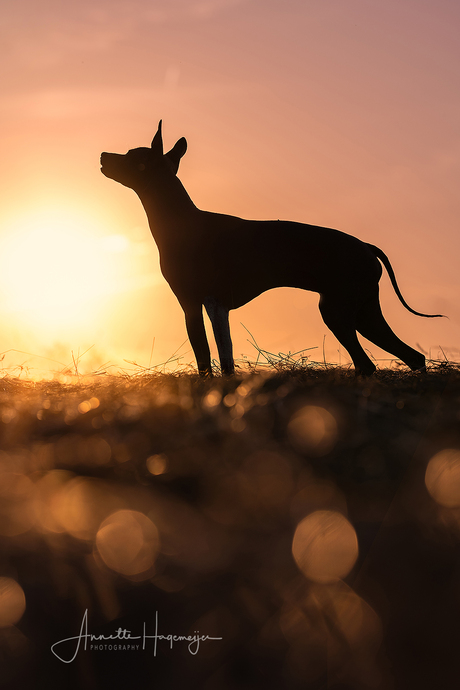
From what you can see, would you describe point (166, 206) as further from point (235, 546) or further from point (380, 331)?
point (235, 546)

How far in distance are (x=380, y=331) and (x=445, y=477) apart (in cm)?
240

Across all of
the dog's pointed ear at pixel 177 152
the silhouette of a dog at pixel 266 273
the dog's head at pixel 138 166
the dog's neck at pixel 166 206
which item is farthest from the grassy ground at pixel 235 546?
the dog's pointed ear at pixel 177 152

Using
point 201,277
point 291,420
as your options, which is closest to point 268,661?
point 291,420

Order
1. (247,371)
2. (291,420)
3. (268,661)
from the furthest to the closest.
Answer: (247,371)
(291,420)
(268,661)

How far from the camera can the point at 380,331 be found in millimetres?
4246

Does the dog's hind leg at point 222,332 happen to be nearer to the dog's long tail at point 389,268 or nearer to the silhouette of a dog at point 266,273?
the silhouette of a dog at point 266,273

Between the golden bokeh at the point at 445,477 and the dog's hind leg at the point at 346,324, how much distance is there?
1968 mm

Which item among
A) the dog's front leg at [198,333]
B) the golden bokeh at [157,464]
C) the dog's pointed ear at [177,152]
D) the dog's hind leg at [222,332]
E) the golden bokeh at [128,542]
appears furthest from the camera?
the dog's pointed ear at [177,152]

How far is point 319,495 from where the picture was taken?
1.89m

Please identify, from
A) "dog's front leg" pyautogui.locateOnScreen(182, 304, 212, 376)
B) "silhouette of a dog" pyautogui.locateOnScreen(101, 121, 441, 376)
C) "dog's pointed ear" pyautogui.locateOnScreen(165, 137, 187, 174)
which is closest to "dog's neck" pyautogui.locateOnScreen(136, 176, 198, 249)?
"silhouette of a dog" pyautogui.locateOnScreen(101, 121, 441, 376)

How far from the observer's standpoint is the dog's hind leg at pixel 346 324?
13.3 feet

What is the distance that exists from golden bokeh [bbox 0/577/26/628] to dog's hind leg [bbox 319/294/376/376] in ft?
9.70

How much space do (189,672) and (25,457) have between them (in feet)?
3.78

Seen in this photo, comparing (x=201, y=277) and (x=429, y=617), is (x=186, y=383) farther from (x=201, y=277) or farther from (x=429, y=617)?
(x=429, y=617)
